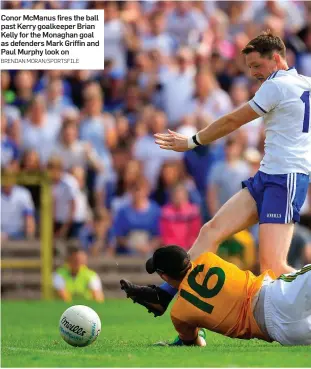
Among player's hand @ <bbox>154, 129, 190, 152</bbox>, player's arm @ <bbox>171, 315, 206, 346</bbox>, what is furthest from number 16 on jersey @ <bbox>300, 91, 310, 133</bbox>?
player's arm @ <bbox>171, 315, 206, 346</bbox>

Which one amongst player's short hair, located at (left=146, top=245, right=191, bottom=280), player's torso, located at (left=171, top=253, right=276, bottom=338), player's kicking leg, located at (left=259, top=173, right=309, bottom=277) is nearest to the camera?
player's torso, located at (left=171, top=253, right=276, bottom=338)

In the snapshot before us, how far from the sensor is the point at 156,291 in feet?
30.0

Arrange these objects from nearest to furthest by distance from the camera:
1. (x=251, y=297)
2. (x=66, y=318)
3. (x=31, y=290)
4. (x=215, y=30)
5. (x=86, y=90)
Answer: (x=251, y=297), (x=66, y=318), (x=31, y=290), (x=86, y=90), (x=215, y=30)

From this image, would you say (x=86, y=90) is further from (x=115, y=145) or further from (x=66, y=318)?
(x=66, y=318)

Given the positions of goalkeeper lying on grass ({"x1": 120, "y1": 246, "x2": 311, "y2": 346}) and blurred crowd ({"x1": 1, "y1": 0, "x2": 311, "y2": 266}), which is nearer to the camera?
goalkeeper lying on grass ({"x1": 120, "y1": 246, "x2": 311, "y2": 346})

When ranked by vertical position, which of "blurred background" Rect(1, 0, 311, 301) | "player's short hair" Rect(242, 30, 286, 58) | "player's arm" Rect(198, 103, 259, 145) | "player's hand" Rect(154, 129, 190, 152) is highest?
"player's short hair" Rect(242, 30, 286, 58)

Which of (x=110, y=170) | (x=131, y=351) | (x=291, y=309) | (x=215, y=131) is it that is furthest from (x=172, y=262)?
(x=110, y=170)

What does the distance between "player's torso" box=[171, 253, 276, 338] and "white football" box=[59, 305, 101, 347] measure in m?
0.83

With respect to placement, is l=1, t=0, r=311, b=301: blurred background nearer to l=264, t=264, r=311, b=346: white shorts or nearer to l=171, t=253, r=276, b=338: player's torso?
l=171, t=253, r=276, b=338: player's torso

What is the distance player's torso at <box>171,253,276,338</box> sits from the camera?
8266mm

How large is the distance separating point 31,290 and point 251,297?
32.0 ft

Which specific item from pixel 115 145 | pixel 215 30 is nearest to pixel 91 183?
pixel 115 145

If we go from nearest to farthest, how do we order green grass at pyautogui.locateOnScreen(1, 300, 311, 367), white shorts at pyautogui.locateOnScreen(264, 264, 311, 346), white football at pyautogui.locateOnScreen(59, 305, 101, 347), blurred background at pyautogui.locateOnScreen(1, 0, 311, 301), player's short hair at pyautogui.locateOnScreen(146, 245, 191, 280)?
green grass at pyautogui.locateOnScreen(1, 300, 311, 367) → white shorts at pyautogui.locateOnScreen(264, 264, 311, 346) → player's short hair at pyautogui.locateOnScreen(146, 245, 191, 280) → white football at pyautogui.locateOnScreen(59, 305, 101, 347) → blurred background at pyautogui.locateOnScreen(1, 0, 311, 301)

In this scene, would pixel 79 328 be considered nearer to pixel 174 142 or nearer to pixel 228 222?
pixel 228 222
